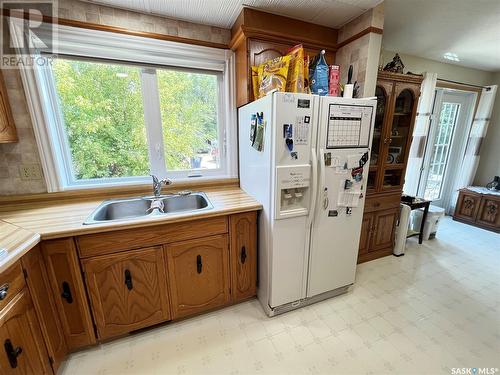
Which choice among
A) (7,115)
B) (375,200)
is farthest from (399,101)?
(7,115)

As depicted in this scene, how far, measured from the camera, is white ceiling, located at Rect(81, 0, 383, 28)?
1473 millimetres

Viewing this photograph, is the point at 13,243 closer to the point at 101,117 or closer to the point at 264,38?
the point at 101,117

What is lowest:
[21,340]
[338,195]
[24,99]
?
[21,340]

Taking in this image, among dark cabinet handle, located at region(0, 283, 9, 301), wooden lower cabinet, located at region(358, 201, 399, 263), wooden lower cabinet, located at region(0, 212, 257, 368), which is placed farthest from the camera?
wooden lower cabinet, located at region(358, 201, 399, 263)

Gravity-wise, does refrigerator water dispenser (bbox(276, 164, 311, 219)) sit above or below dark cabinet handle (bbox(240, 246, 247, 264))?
above

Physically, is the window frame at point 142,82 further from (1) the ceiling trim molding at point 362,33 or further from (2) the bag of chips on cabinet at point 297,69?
(1) the ceiling trim molding at point 362,33

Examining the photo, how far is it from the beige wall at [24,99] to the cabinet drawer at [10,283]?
2.95 feet

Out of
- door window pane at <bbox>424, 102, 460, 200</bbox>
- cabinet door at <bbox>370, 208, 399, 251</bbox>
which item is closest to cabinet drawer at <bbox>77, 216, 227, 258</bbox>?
cabinet door at <bbox>370, 208, 399, 251</bbox>

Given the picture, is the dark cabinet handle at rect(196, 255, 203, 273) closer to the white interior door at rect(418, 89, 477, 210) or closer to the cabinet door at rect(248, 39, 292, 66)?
the cabinet door at rect(248, 39, 292, 66)

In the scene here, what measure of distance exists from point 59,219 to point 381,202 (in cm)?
276

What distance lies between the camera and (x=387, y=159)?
7.30 feet

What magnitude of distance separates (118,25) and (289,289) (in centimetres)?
236

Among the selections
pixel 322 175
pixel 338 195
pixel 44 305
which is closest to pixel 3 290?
pixel 44 305

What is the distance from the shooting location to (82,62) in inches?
63.4
